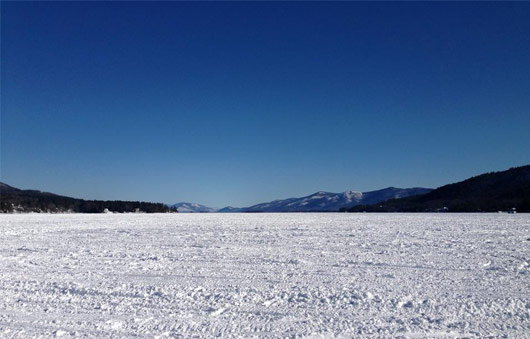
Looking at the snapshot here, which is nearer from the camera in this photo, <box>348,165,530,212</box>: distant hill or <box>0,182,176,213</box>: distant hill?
<box>0,182,176,213</box>: distant hill

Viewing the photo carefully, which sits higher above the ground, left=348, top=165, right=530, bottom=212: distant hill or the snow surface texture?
left=348, top=165, right=530, bottom=212: distant hill

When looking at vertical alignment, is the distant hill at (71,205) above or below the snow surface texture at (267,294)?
above

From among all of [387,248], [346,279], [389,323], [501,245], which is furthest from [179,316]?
[501,245]

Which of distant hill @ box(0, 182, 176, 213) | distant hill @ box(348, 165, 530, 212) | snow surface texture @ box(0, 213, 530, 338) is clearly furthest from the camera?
distant hill @ box(348, 165, 530, 212)

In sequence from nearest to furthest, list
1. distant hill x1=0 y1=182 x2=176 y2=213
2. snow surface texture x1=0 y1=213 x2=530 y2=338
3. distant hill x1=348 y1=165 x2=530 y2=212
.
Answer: snow surface texture x1=0 y1=213 x2=530 y2=338
distant hill x1=0 y1=182 x2=176 y2=213
distant hill x1=348 y1=165 x2=530 y2=212

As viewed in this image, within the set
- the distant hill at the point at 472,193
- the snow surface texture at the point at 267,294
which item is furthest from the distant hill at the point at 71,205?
the snow surface texture at the point at 267,294

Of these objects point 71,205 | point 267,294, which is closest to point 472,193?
point 71,205

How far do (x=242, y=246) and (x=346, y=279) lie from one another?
5.16 metres

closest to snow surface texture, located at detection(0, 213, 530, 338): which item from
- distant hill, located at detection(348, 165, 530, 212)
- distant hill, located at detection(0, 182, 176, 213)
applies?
distant hill, located at detection(348, 165, 530, 212)

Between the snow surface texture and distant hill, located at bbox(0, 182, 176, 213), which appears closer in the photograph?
Result: the snow surface texture

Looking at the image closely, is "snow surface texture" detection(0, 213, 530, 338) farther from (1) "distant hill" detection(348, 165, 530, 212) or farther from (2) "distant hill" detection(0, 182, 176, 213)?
(2) "distant hill" detection(0, 182, 176, 213)

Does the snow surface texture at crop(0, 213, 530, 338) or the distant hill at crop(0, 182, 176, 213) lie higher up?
the distant hill at crop(0, 182, 176, 213)

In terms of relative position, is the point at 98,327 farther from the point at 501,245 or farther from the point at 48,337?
the point at 501,245

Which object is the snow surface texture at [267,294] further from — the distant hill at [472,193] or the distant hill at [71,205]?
the distant hill at [71,205]
